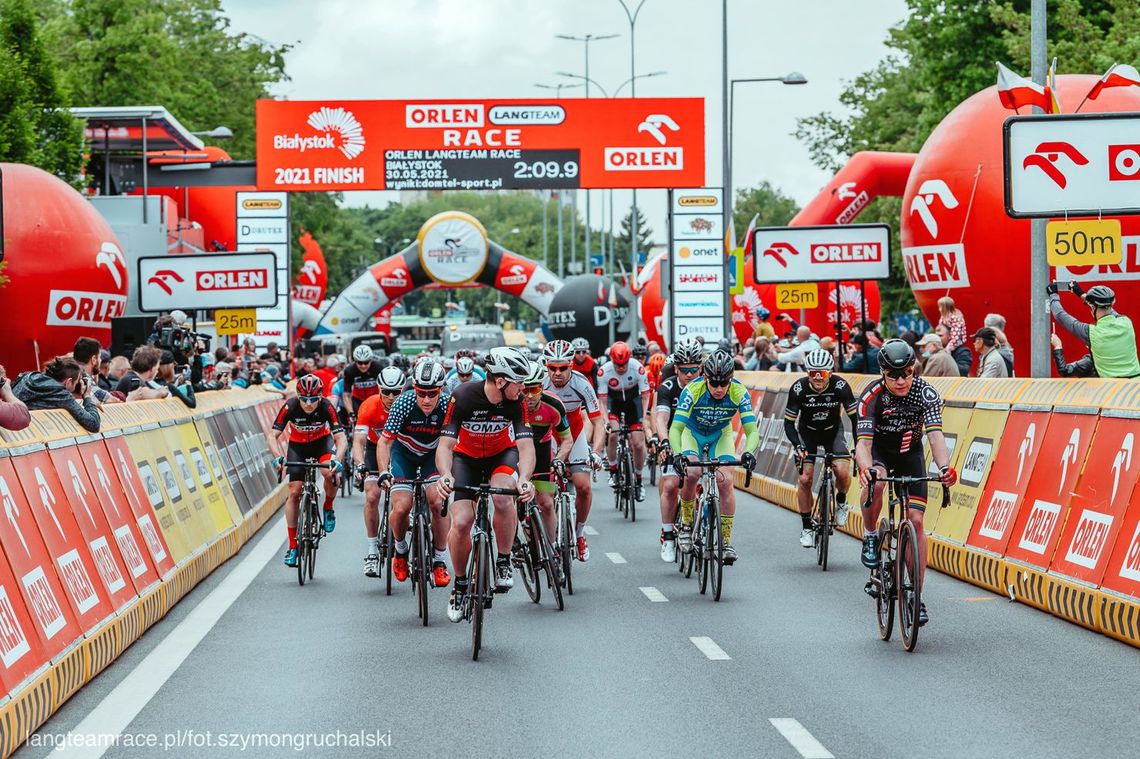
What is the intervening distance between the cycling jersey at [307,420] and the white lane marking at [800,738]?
24.7 ft

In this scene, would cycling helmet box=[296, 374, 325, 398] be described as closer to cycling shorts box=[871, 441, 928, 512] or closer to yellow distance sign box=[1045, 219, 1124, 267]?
cycling shorts box=[871, 441, 928, 512]

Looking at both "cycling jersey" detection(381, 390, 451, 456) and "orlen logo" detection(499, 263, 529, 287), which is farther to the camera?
"orlen logo" detection(499, 263, 529, 287)

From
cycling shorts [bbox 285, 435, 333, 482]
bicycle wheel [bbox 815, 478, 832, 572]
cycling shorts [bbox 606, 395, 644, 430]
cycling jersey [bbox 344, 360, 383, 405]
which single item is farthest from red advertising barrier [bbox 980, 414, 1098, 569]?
cycling jersey [bbox 344, 360, 383, 405]

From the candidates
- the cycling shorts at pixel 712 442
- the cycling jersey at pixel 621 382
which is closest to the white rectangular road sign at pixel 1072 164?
the cycling shorts at pixel 712 442

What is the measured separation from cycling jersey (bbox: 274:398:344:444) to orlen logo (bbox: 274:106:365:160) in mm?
20739

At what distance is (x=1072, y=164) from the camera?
15086 mm

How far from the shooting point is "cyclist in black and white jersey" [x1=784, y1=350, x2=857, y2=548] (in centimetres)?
1484

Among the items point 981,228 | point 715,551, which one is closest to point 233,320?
point 981,228

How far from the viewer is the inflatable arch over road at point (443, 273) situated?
51.9 metres

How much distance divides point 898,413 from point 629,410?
970 centimetres

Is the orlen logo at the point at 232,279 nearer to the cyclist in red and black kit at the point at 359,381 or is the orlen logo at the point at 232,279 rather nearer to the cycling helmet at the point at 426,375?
the cyclist in red and black kit at the point at 359,381

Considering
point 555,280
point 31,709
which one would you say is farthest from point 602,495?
point 555,280

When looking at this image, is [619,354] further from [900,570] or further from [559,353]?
[900,570]

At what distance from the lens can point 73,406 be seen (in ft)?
35.4
